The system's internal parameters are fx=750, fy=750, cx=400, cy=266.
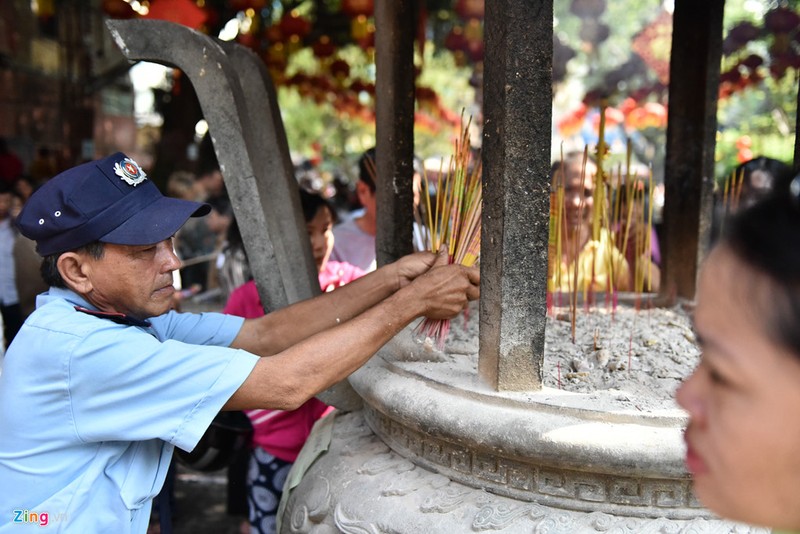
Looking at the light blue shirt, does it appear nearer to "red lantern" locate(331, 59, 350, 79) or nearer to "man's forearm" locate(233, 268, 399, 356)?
"man's forearm" locate(233, 268, 399, 356)

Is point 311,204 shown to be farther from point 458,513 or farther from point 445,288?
point 458,513

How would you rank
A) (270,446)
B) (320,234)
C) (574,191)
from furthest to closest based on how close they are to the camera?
(574,191)
(320,234)
(270,446)

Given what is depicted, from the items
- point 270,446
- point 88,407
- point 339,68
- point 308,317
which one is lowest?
point 270,446

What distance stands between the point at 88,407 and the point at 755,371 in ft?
3.78

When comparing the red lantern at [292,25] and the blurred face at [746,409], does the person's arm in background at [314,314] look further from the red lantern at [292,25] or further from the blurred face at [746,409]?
the red lantern at [292,25]

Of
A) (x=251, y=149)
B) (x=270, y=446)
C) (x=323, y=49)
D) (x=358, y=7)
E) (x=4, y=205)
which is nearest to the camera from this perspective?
(x=251, y=149)

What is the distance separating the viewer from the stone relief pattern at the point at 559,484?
4.77ft

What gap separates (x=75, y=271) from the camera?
151 centimetres

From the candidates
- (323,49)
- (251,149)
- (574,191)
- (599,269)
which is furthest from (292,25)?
(251,149)

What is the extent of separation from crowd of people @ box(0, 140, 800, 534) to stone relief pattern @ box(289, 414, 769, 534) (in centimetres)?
33

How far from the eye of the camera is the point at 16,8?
936 cm

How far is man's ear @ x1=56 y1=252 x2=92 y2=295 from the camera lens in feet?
4.89

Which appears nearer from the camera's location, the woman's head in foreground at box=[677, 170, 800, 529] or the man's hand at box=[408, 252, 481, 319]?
the woman's head in foreground at box=[677, 170, 800, 529]

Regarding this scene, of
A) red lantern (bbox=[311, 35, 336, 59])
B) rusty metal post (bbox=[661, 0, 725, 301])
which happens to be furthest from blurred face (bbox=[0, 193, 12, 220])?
red lantern (bbox=[311, 35, 336, 59])
